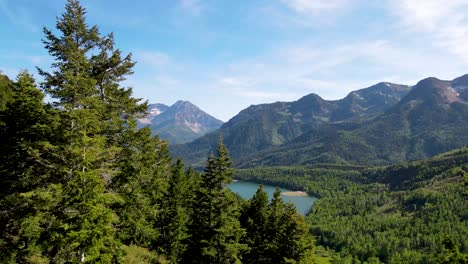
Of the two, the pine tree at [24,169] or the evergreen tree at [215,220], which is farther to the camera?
the evergreen tree at [215,220]

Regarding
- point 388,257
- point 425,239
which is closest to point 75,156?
point 388,257

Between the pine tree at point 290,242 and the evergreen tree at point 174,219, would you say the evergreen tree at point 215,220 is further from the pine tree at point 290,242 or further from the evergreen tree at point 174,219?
the evergreen tree at point 174,219

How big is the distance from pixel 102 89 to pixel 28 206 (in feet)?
32.9

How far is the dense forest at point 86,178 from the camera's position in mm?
18031

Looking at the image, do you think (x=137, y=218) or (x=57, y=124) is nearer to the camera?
(x=57, y=124)

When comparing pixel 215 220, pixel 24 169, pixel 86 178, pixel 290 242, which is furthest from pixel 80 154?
pixel 290 242

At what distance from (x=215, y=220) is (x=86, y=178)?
637 inches

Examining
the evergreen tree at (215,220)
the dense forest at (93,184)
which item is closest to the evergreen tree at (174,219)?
the dense forest at (93,184)

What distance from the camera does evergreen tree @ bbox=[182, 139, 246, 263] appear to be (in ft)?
104

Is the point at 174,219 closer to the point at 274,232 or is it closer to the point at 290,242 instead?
the point at 274,232

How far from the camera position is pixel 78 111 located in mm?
18688

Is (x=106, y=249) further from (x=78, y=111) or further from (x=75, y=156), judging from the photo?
(x=78, y=111)

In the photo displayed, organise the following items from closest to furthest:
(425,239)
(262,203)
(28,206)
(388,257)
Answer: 1. (28,206)
2. (262,203)
3. (388,257)
4. (425,239)

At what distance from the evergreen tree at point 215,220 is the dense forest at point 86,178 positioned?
0.32 ft
